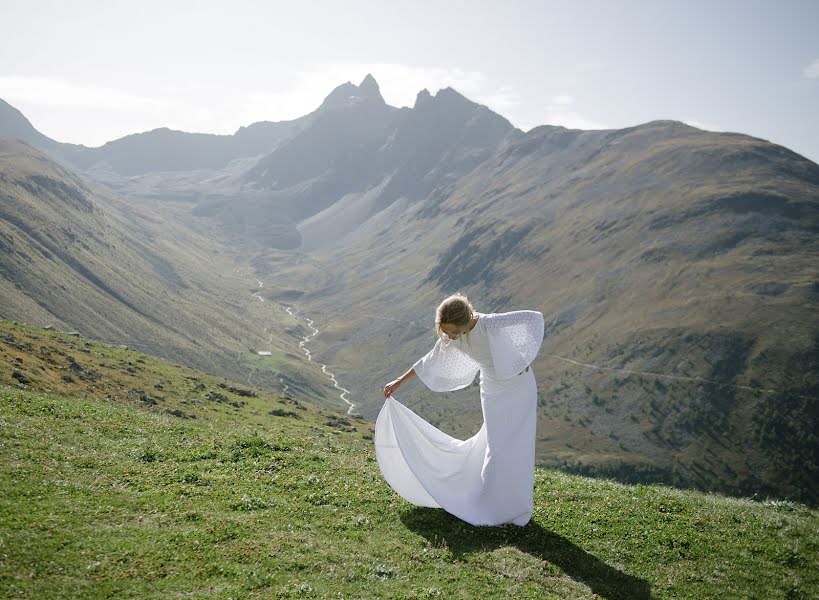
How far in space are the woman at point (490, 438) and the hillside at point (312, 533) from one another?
620mm

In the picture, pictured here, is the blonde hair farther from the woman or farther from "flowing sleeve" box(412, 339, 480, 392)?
"flowing sleeve" box(412, 339, 480, 392)

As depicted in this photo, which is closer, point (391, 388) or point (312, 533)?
point (312, 533)

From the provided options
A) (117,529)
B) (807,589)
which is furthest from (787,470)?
(117,529)

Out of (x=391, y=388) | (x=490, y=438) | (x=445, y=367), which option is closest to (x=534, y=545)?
(x=490, y=438)

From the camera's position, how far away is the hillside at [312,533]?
452 inches

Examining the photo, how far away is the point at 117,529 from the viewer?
12703 millimetres

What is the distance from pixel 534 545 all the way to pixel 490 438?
249 cm

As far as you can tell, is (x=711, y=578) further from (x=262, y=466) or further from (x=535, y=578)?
(x=262, y=466)

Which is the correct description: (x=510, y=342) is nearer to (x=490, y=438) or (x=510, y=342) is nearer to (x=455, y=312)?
(x=455, y=312)

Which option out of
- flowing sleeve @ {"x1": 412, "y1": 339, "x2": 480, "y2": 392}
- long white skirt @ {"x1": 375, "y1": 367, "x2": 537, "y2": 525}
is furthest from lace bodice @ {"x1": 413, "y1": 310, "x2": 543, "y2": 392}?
long white skirt @ {"x1": 375, "y1": 367, "x2": 537, "y2": 525}

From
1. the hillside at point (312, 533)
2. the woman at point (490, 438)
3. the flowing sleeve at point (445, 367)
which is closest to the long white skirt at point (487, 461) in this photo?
the woman at point (490, 438)

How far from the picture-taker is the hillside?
11.5 meters

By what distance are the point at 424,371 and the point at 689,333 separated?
153 meters

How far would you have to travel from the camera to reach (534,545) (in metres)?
14.1
